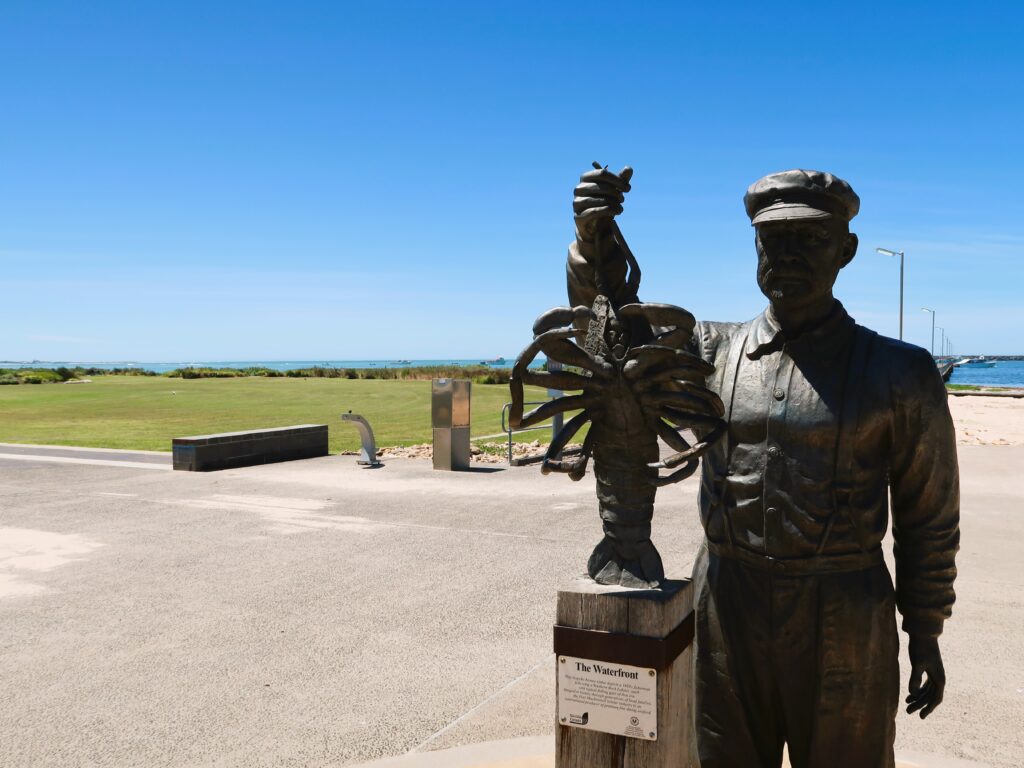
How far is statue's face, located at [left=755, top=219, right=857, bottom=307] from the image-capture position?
8.55 feet

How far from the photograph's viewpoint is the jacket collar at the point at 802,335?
2727mm

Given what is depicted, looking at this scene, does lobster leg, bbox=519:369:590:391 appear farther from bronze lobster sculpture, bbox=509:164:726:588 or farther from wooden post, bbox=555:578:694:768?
wooden post, bbox=555:578:694:768

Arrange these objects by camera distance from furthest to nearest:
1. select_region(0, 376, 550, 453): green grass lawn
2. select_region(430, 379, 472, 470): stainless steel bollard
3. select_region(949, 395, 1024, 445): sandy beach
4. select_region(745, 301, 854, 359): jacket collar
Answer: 1. select_region(0, 376, 550, 453): green grass lawn
2. select_region(949, 395, 1024, 445): sandy beach
3. select_region(430, 379, 472, 470): stainless steel bollard
4. select_region(745, 301, 854, 359): jacket collar

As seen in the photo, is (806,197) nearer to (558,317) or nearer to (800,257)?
(800,257)

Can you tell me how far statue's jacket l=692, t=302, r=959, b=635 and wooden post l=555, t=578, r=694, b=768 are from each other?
31 centimetres

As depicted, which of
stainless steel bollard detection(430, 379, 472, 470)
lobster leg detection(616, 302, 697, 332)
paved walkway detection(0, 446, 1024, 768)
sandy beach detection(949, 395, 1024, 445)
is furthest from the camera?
sandy beach detection(949, 395, 1024, 445)

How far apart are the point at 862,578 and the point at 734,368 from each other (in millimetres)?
803

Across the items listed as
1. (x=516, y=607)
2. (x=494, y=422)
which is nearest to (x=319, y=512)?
(x=516, y=607)

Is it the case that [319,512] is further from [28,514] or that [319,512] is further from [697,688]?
[697,688]

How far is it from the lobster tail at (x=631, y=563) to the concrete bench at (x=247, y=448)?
42.3 ft

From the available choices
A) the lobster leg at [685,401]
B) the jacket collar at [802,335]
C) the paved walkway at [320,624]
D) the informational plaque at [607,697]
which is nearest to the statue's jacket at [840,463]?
the jacket collar at [802,335]

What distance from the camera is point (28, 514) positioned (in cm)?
1071

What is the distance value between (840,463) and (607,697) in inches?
44.5

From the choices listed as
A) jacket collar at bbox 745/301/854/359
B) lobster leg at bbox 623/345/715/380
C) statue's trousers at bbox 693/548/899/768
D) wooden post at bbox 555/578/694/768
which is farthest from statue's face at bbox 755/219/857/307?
wooden post at bbox 555/578/694/768
